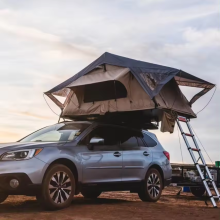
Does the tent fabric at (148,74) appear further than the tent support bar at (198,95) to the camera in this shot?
No

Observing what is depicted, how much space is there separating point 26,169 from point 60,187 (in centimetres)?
80

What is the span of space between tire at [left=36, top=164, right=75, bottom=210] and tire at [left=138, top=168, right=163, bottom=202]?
2530 mm

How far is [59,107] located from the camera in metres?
12.7

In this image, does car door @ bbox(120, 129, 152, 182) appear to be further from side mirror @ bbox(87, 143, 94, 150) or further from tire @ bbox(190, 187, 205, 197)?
tire @ bbox(190, 187, 205, 197)

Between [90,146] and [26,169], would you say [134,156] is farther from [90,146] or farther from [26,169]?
[26,169]

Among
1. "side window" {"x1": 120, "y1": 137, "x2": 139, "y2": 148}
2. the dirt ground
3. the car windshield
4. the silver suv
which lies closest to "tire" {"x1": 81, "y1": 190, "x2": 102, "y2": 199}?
the silver suv

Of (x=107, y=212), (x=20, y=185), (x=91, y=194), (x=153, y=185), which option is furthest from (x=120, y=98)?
(x=20, y=185)

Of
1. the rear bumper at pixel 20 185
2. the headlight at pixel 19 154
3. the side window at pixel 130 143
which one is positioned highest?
the side window at pixel 130 143

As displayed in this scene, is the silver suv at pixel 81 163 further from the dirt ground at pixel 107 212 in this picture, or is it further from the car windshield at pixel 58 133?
the dirt ground at pixel 107 212

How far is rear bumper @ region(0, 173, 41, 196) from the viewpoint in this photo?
7.99m

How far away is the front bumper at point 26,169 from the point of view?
8020mm

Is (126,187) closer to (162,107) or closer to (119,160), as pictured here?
(119,160)

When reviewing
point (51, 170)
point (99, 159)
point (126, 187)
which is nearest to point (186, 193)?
point (126, 187)

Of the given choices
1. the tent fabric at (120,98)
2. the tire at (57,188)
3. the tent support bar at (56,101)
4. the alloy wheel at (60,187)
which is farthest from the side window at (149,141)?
the alloy wheel at (60,187)
